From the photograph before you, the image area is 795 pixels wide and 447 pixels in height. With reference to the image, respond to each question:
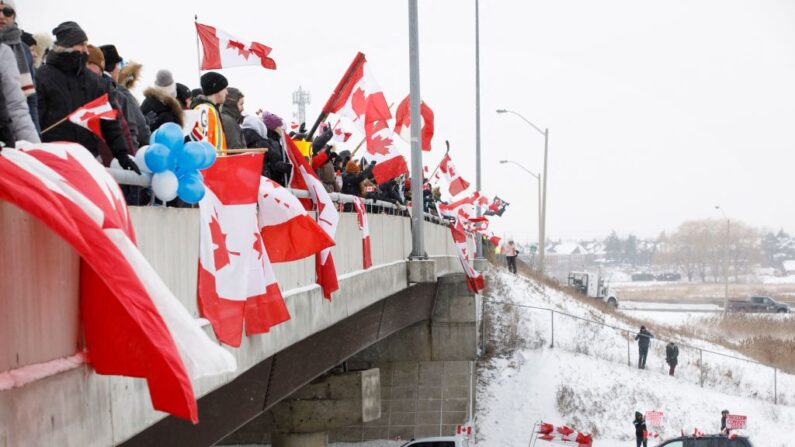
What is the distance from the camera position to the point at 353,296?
13.3m

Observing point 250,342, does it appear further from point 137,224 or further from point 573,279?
point 573,279

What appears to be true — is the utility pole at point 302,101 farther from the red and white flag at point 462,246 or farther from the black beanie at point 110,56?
the black beanie at point 110,56

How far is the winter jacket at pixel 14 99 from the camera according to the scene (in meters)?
5.56

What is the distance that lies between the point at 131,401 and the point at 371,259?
29.9 ft

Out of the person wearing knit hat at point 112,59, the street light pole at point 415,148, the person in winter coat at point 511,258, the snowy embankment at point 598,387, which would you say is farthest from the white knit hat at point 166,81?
the person in winter coat at point 511,258

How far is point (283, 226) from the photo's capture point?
874cm

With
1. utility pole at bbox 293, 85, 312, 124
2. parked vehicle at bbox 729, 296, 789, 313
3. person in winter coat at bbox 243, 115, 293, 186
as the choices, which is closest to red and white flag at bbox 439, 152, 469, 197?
person in winter coat at bbox 243, 115, 293, 186

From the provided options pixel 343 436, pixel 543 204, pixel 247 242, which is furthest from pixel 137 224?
pixel 543 204

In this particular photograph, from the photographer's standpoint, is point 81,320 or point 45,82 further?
point 45,82

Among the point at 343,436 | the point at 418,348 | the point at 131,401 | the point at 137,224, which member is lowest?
the point at 343,436

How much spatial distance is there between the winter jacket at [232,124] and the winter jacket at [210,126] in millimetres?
463

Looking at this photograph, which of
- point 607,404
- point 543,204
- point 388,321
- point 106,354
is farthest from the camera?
point 543,204

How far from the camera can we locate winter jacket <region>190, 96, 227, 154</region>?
8.30 m

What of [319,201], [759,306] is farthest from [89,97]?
[759,306]
